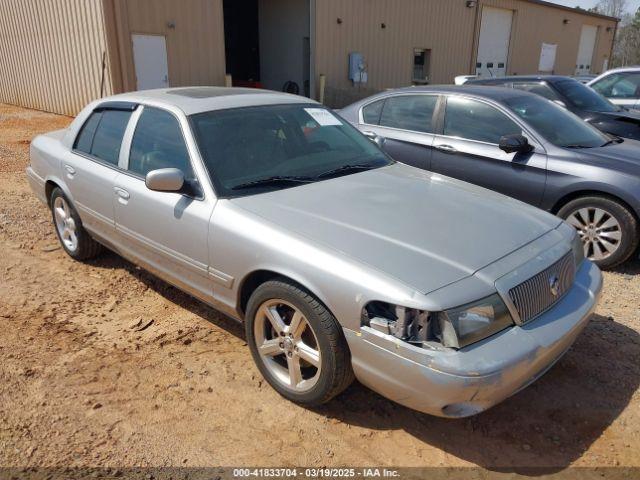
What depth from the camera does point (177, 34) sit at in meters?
13.3

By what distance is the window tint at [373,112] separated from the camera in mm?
6246

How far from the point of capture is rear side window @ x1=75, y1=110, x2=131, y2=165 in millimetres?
3978

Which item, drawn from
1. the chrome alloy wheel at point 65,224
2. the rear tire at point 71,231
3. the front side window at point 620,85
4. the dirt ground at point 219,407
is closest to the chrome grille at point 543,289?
the dirt ground at point 219,407

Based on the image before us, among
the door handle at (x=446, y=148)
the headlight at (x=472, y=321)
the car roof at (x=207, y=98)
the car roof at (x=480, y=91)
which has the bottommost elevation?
the headlight at (x=472, y=321)

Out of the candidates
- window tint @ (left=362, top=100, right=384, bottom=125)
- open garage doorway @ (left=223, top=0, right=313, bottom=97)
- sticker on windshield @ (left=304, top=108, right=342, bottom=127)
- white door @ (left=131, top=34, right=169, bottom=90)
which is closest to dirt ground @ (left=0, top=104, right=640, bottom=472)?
sticker on windshield @ (left=304, top=108, right=342, bottom=127)

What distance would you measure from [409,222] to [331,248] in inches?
21.0

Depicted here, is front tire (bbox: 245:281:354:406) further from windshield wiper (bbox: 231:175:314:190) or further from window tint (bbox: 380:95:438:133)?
window tint (bbox: 380:95:438:133)

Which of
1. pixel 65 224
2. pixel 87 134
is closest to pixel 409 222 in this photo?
pixel 87 134

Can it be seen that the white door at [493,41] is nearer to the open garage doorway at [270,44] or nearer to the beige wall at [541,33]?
the beige wall at [541,33]

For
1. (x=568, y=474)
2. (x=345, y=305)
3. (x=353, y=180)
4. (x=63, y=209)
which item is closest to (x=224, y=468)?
(x=345, y=305)

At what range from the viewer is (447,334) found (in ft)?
7.50

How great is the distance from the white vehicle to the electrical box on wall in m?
8.84

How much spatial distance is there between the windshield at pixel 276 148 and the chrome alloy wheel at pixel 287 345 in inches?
30.0

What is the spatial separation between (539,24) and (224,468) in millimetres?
27721
